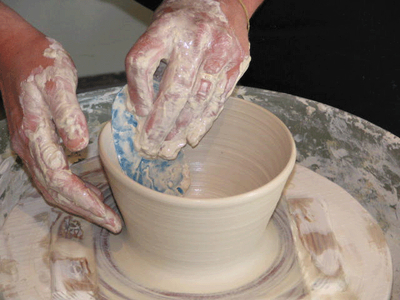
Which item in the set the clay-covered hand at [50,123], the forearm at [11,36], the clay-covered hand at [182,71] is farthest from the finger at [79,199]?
the forearm at [11,36]

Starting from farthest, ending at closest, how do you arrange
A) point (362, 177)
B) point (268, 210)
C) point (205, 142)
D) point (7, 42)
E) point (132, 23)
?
point (132, 23) → point (362, 177) → point (205, 142) → point (7, 42) → point (268, 210)

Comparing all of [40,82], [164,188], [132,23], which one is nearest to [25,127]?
[40,82]

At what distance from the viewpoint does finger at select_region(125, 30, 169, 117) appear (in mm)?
894

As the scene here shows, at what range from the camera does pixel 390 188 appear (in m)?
1.29

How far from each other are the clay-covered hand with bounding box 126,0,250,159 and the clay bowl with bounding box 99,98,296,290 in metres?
0.11

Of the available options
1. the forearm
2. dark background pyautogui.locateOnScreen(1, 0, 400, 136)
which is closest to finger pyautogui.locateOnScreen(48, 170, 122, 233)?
the forearm

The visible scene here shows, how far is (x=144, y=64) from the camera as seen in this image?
2.94 ft

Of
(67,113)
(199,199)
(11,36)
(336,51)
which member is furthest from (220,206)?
(336,51)

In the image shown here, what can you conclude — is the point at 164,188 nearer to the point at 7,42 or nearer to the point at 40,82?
the point at 40,82

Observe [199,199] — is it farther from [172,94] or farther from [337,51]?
[337,51]

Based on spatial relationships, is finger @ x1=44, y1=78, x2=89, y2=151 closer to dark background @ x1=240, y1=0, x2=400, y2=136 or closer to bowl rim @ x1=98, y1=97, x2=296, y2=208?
bowl rim @ x1=98, y1=97, x2=296, y2=208

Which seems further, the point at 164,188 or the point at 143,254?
the point at 164,188

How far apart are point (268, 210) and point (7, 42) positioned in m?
0.69

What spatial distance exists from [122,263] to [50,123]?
0.32m
